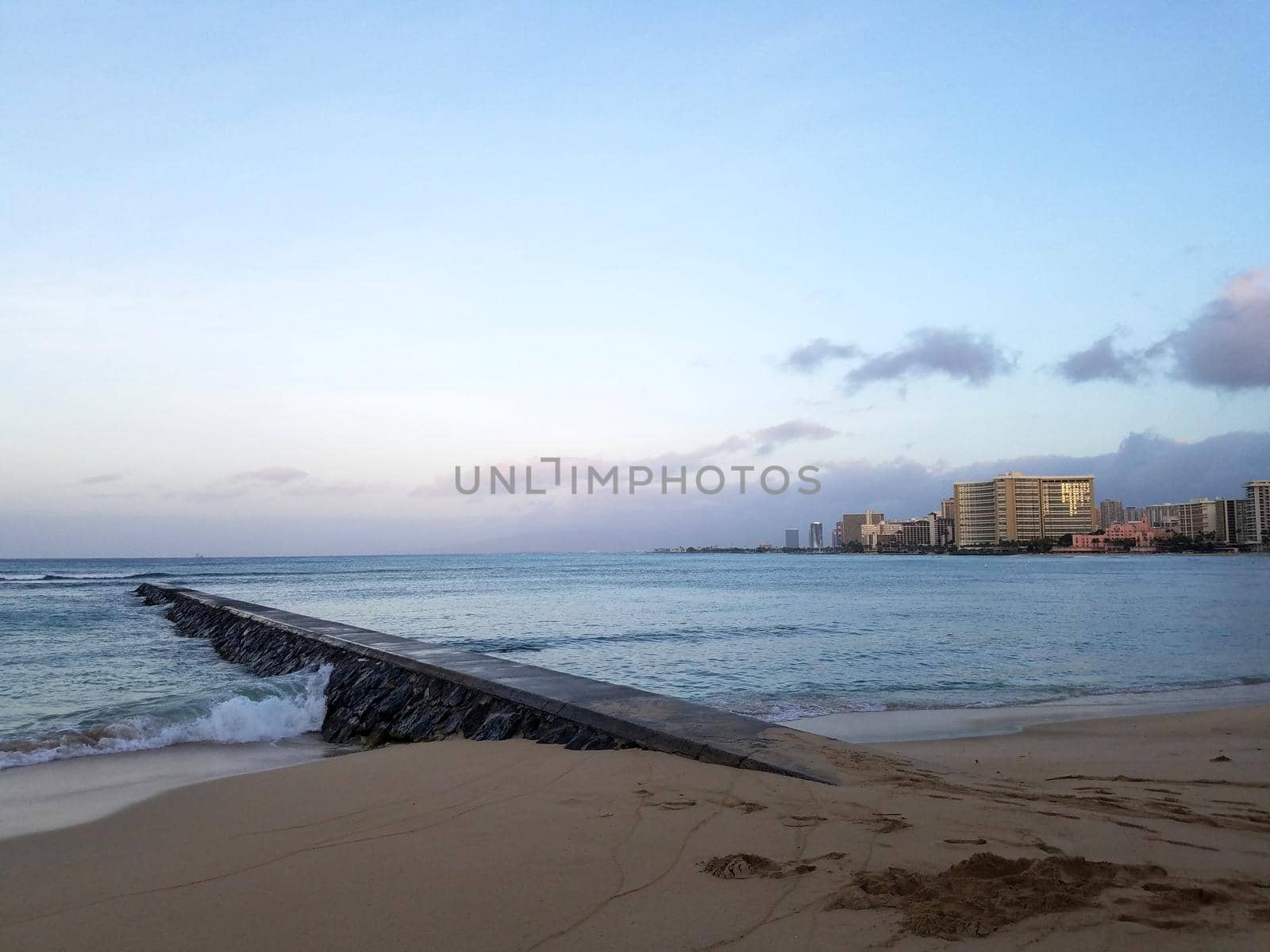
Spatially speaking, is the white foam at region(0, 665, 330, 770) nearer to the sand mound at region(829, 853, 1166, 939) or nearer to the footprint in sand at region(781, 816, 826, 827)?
the footprint in sand at region(781, 816, 826, 827)

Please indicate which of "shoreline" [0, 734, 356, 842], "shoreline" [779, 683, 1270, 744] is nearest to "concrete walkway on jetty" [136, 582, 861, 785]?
"shoreline" [0, 734, 356, 842]

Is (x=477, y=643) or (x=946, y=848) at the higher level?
(x=946, y=848)

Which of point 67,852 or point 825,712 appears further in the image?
point 825,712

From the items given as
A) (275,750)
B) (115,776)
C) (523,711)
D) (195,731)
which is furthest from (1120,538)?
(115,776)

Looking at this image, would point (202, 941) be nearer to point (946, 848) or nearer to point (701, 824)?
point (701, 824)

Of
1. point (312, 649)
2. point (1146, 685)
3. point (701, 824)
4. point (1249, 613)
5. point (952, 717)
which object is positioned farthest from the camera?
point (1249, 613)

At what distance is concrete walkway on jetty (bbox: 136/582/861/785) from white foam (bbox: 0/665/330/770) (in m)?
0.51

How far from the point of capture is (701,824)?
439cm

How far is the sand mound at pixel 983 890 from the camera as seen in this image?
305 centimetres

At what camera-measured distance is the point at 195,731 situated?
27.0 feet

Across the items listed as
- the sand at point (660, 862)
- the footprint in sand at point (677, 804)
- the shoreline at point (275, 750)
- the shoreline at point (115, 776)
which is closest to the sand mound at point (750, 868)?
the sand at point (660, 862)

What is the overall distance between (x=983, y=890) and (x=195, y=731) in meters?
7.74

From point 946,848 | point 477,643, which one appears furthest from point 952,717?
point 477,643

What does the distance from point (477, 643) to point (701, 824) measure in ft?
49.0
